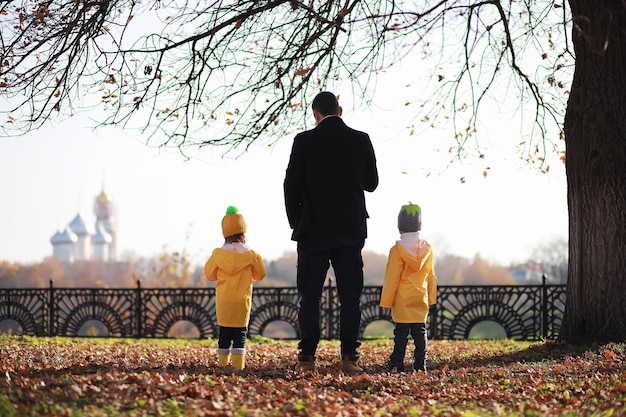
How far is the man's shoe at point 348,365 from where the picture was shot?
721 centimetres

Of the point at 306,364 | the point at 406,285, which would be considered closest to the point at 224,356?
the point at 306,364

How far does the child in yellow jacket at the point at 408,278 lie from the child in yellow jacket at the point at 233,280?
1.29 m

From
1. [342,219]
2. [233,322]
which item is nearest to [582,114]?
[342,219]

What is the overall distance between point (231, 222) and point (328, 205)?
4.55 ft

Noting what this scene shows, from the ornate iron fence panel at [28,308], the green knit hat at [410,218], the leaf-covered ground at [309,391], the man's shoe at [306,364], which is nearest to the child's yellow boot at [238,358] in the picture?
the leaf-covered ground at [309,391]

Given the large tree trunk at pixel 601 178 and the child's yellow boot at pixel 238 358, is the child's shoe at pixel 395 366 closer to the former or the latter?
the child's yellow boot at pixel 238 358

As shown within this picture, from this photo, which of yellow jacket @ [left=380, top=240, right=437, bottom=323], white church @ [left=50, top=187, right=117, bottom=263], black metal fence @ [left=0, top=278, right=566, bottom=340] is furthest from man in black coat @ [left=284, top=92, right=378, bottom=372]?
white church @ [left=50, top=187, right=117, bottom=263]

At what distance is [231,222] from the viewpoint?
25.8 ft

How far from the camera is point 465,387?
22.3 feet

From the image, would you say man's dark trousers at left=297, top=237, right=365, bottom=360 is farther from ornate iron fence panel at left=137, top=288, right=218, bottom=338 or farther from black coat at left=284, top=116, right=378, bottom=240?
ornate iron fence panel at left=137, top=288, right=218, bottom=338

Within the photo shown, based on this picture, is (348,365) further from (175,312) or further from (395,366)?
(175,312)

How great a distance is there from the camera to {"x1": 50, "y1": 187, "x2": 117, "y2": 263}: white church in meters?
174

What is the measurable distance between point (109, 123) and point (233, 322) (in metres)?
4.43

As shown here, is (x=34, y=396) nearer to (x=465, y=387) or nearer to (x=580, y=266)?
(x=465, y=387)
